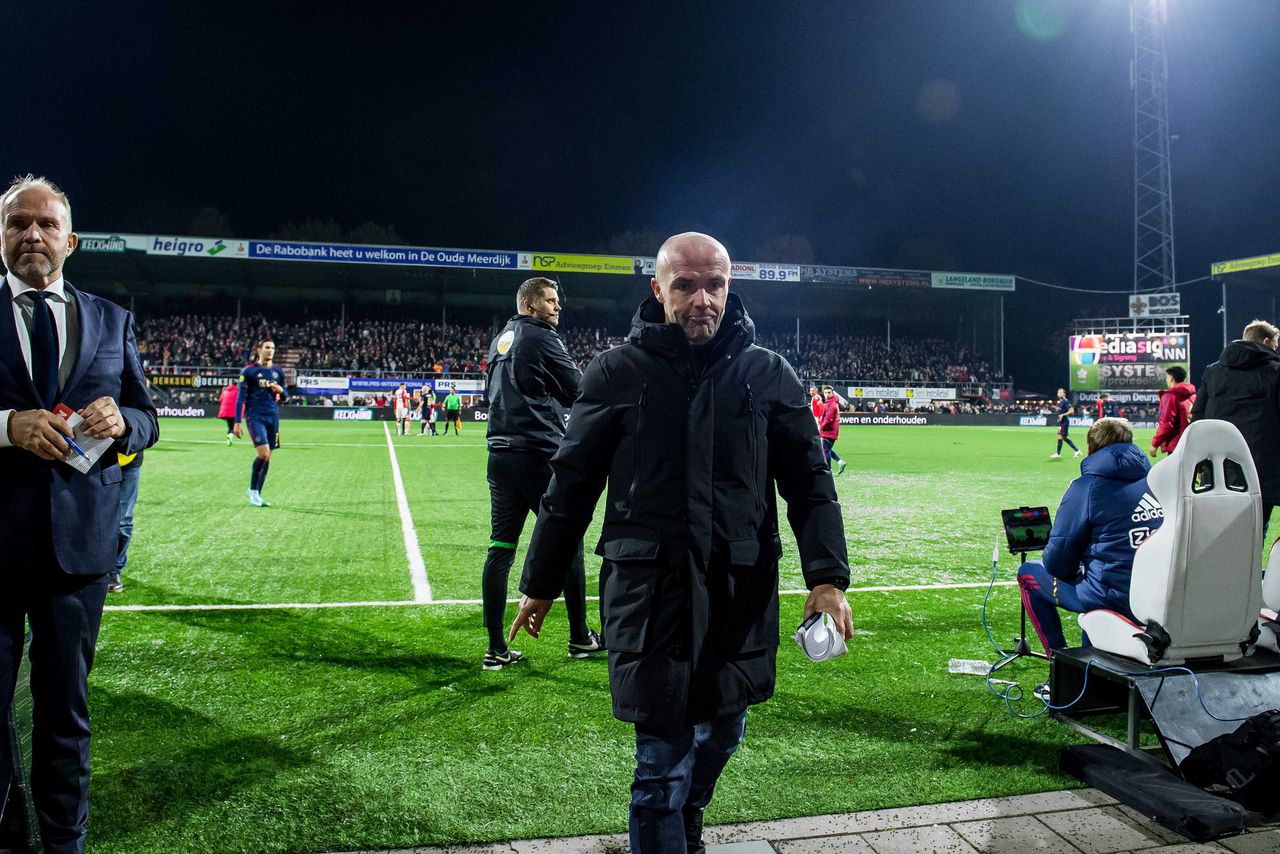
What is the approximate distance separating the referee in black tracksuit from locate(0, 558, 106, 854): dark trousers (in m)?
2.15

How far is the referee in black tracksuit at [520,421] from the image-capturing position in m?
4.25

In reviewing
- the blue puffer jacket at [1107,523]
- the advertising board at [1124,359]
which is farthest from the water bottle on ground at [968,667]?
the advertising board at [1124,359]

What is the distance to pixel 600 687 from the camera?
4.07 meters

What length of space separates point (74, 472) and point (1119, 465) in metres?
3.95

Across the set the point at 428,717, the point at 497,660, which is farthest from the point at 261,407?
Answer: the point at 428,717

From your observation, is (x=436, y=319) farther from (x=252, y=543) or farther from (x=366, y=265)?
(x=252, y=543)

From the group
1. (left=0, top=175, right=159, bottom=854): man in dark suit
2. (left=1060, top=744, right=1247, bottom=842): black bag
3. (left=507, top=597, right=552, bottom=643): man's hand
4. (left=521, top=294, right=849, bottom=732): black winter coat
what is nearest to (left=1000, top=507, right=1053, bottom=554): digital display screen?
(left=1060, top=744, right=1247, bottom=842): black bag

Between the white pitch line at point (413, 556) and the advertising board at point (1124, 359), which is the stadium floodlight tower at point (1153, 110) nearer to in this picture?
the advertising board at point (1124, 359)

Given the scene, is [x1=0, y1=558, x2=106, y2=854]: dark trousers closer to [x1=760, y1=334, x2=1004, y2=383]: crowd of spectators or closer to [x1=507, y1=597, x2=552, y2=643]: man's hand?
[x1=507, y1=597, x2=552, y2=643]: man's hand

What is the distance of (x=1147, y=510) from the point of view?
356cm

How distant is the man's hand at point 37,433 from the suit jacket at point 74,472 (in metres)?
0.11

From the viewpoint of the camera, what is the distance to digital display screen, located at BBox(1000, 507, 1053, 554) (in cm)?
430

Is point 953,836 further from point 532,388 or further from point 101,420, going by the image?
point 101,420

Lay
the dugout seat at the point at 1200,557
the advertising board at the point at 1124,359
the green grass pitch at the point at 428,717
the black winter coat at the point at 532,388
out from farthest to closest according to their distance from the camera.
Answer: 1. the advertising board at the point at 1124,359
2. the black winter coat at the point at 532,388
3. the dugout seat at the point at 1200,557
4. the green grass pitch at the point at 428,717
